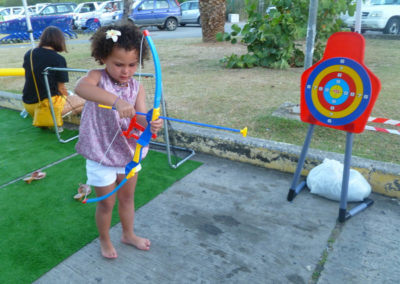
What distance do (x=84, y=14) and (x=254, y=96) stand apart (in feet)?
59.7

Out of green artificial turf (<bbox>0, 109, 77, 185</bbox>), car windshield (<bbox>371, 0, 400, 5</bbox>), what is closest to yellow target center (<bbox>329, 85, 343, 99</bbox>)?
green artificial turf (<bbox>0, 109, 77, 185</bbox>)

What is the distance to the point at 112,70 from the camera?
6.34 feet

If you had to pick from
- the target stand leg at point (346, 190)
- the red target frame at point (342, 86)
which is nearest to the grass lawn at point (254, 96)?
the target stand leg at point (346, 190)

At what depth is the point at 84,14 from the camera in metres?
20.6

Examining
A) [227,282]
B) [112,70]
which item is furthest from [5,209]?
[227,282]

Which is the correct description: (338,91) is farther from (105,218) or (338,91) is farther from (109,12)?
(109,12)

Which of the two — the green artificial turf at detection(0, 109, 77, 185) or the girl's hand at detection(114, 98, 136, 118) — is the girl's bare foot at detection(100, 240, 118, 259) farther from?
the green artificial turf at detection(0, 109, 77, 185)

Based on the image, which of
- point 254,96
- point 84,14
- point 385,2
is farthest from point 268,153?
point 84,14

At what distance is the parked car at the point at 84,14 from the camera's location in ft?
66.9

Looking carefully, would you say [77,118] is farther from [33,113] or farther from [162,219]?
[162,219]


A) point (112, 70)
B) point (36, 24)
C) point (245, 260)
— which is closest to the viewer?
point (112, 70)

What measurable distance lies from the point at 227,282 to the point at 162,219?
34.2 inches

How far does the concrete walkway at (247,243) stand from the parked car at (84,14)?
19.9 metres

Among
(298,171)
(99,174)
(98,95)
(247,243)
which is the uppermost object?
(98,95)
